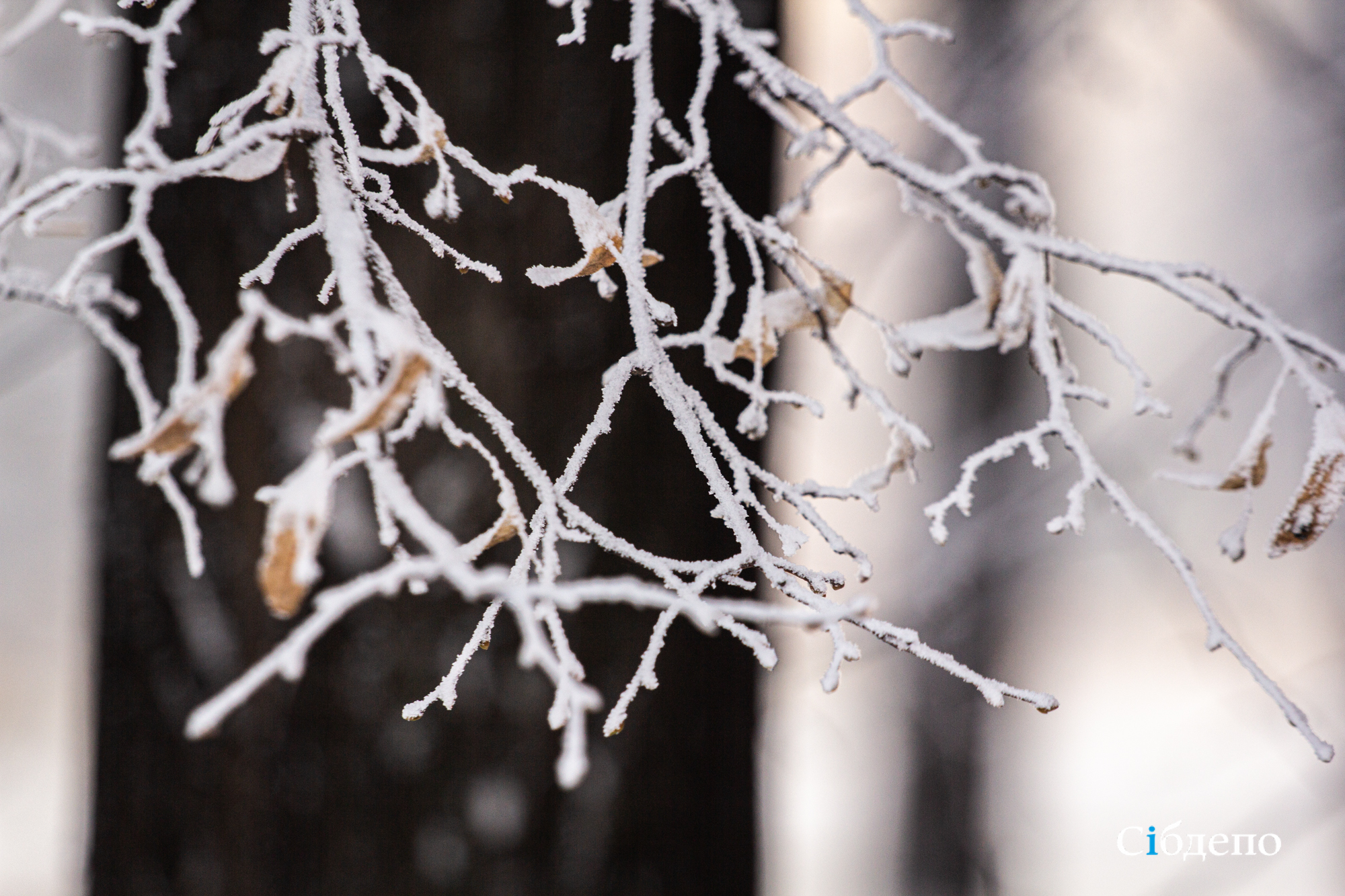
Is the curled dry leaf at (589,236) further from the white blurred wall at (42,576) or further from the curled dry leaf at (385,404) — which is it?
the white blurred wall at (42,576)

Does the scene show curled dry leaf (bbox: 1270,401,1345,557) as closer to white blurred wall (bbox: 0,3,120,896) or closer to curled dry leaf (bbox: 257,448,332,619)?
curled dry leaf (bbox: 257,448,332,619)

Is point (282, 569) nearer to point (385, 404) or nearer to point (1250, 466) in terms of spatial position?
point (385, 404)

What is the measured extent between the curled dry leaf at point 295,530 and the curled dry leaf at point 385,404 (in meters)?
0.01

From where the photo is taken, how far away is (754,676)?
104cm

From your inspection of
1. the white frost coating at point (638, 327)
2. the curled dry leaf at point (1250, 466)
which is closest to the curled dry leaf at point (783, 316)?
the white frost coating at point (638, 327)

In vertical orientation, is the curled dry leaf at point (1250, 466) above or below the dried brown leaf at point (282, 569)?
above

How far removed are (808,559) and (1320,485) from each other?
8.27 feet

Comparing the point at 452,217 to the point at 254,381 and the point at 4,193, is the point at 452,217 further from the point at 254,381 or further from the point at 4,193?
the point at 254,381

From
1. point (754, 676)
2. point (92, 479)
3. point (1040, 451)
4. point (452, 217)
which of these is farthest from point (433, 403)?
point (92, 479)

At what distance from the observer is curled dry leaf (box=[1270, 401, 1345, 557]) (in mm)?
392

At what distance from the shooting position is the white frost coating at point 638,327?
26cm

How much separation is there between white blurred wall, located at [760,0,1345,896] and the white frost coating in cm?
138

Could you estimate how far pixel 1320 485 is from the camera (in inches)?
15.4

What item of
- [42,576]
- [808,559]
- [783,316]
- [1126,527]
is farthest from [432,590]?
[42,576]
